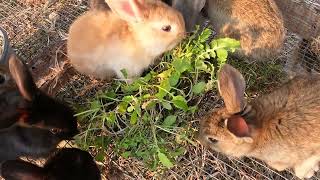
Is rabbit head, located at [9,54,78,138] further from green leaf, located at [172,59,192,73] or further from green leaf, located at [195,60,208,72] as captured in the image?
green leaf, located at [195,60,208,72]

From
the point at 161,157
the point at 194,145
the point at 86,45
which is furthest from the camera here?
the point at 86,45

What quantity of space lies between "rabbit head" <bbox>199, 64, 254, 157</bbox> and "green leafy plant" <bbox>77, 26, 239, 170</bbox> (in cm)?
12

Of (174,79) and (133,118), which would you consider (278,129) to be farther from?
(133,118)

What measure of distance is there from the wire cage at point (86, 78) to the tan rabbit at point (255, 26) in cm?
27

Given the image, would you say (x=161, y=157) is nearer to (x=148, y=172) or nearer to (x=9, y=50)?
(x=148, y=172)

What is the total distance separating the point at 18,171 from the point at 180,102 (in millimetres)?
856

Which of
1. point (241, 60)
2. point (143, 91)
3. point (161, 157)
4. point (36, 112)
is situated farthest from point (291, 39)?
Answer: point (36, 112)

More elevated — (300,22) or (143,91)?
(300,22)

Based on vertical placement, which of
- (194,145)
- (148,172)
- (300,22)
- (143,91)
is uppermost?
(300,22)

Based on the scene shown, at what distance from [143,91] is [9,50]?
874 millimetres

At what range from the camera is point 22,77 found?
2264mm

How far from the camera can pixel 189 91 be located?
252 cm

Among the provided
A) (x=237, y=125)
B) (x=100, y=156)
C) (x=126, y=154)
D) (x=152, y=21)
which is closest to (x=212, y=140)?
(x=237, y=125)

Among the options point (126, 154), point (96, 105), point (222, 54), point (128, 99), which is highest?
point (222, 54)
